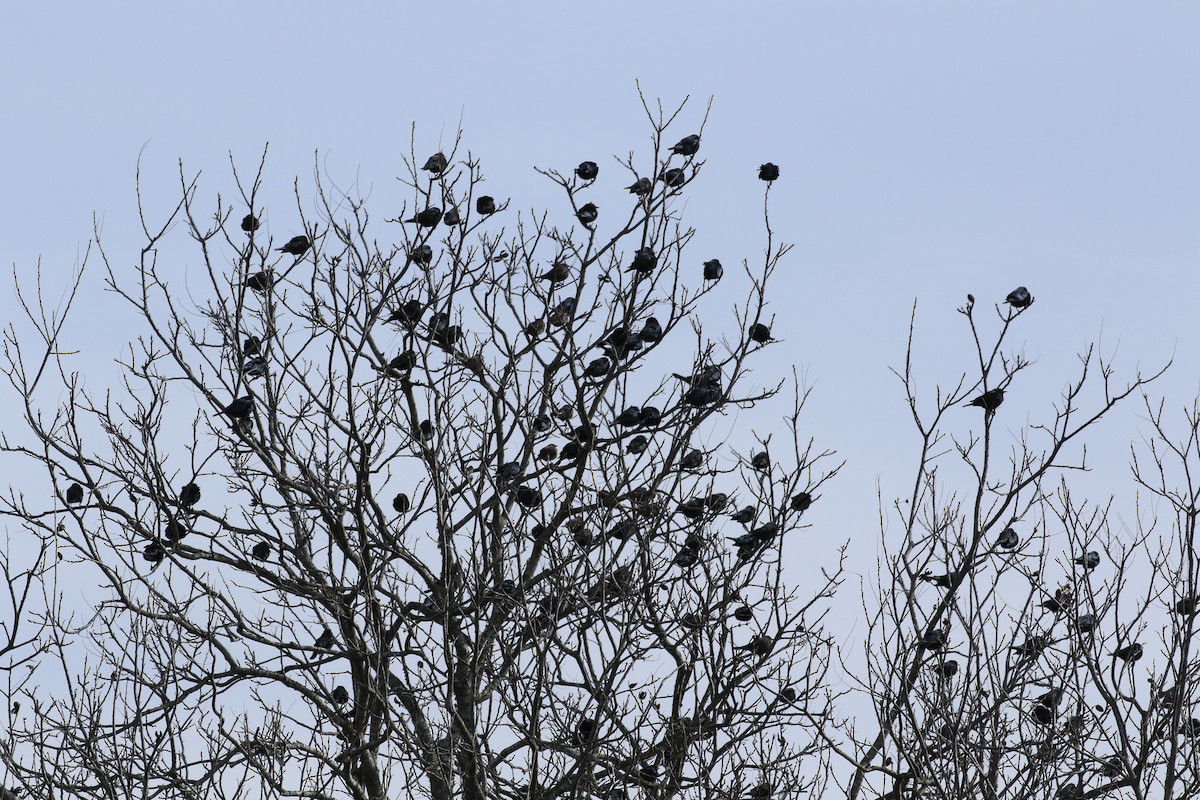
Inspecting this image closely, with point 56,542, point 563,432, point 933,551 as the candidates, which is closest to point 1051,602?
point 933,551

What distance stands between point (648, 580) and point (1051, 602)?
269 centimetres

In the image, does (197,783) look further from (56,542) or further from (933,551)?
(933,551)

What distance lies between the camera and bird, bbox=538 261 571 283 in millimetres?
10281

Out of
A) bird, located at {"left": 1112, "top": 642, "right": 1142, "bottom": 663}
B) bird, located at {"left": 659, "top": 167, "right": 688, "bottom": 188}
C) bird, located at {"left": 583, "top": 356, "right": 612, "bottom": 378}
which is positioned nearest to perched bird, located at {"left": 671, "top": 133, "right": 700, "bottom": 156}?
bird, located at {"left": 659, "top": 167, "right": 688, "bottom": 188}

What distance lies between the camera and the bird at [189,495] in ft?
30.6

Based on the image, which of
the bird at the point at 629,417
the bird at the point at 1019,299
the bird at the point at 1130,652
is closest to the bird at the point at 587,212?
the bird at the point at 629,417

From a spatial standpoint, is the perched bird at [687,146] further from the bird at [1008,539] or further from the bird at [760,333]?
the bird at [1008,539]

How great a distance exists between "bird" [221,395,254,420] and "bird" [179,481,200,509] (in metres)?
0.53

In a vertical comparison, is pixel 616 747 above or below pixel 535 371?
below

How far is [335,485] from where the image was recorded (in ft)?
30.5

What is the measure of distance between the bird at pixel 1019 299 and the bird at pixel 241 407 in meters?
4.91

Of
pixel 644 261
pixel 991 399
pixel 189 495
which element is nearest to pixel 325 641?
pixel 189 495

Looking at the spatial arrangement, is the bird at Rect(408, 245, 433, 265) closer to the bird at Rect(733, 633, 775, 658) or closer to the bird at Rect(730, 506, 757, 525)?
the bird at Rect(730, 506, 757, 525)

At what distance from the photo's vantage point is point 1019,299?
865cm
